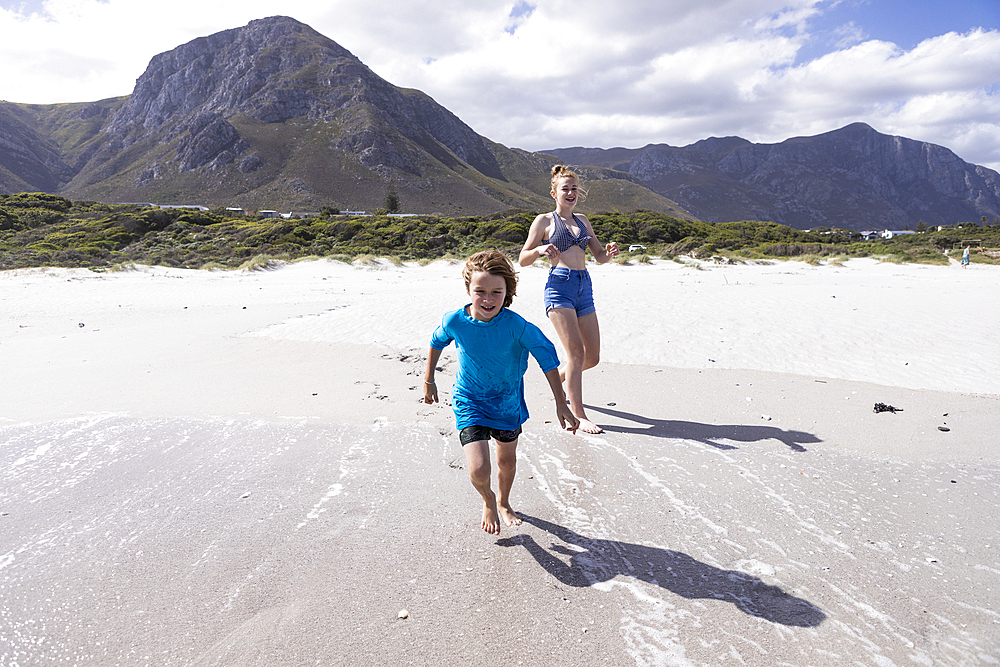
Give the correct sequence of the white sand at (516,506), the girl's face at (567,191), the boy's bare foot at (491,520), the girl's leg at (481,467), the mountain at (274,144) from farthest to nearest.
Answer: the mountain at (274,144) < the girl's face at (567,191) < the boy's bare foot at (491,520) < the girl's leg at (481,467) < the white sand at (516,506)

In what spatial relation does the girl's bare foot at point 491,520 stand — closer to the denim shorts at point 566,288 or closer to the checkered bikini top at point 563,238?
the denim shorts at point 566,288

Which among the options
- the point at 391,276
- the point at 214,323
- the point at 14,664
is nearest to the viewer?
the point at 14,664

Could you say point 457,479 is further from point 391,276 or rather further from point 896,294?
point 391,276

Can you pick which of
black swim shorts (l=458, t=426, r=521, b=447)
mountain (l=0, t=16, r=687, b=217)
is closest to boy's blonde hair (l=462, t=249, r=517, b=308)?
black swim shorts (l=458, t=426, r=521, b=447)

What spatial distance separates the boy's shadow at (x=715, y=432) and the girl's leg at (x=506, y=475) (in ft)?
4.95

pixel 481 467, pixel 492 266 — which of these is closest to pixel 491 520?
pixel 481 467

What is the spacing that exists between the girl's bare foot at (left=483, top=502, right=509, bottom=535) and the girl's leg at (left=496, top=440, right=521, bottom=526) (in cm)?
9

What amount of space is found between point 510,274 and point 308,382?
3.28 meters

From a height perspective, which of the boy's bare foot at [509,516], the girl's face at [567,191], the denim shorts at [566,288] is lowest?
the boy's bare foot at [509,516]

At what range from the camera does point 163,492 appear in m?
2.93

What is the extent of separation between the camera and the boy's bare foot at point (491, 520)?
2.49m

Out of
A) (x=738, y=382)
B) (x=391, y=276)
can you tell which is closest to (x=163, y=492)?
(x=738, y=382)

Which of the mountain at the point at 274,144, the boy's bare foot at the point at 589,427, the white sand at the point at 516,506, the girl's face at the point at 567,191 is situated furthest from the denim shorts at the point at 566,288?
the mountain at the point at 274,144

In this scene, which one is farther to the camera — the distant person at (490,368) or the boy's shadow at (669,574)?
the distant person at (490,368)
